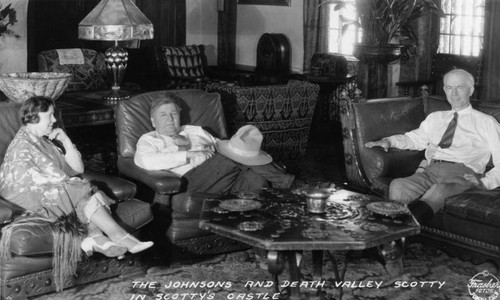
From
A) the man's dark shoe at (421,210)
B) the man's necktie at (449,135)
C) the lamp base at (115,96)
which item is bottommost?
the man's dark shoe at (421,210)

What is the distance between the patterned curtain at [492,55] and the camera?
7.49m

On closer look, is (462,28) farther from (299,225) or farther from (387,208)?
(299,225)

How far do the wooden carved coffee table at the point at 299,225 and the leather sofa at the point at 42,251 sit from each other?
0.54 m

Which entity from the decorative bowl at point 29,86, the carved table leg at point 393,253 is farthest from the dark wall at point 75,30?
the carved table leg at point 393,253

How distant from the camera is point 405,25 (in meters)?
7.72

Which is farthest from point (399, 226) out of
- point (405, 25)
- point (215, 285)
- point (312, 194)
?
point (405, 25)

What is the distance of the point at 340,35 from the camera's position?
32.8ft

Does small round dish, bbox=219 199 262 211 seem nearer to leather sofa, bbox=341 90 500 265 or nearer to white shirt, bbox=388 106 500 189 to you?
leather sofa, bbox=341 90 500 265

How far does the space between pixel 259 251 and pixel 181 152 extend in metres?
1.05

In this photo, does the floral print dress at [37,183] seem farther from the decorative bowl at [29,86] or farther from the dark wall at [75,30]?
the dark wall at [75,30]

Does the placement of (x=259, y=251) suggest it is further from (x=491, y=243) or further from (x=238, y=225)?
(x=491, y=243)

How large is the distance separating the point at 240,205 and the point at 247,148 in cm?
104

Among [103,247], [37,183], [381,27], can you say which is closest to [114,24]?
[37,183]

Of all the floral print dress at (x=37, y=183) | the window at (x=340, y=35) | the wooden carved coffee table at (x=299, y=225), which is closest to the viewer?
the wooden carved coffee table at (x=299, y=225)
